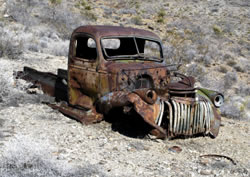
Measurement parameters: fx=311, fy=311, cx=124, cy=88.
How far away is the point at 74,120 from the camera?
5949 millimetres

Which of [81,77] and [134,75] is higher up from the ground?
[134,75]

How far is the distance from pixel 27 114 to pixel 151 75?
2548 millimetres

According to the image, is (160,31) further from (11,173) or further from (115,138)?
(11,173)

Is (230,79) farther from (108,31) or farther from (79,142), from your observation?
(79,142)

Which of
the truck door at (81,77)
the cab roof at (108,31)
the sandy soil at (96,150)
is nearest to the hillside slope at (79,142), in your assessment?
the sandy soil at (96,150)

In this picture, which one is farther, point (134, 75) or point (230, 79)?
point (230, 79)

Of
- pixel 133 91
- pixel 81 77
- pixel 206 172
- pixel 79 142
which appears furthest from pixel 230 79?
pixel 79 142

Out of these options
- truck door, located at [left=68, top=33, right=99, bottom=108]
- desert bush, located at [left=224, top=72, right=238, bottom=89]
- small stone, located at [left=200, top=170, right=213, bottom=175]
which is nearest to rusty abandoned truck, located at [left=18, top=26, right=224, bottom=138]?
truck door, located at [left=68, top=33, right=99, bottom=108]

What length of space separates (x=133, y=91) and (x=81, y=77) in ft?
4.37

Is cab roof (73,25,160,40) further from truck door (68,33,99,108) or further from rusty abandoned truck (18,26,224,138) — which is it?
truck door (68,33,99,108)

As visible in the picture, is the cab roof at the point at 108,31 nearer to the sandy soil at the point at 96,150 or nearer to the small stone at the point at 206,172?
the sandy soil at the point at 96,150

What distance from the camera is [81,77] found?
6094 mm

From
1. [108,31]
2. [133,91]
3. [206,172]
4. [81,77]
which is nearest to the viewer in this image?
[206,172]

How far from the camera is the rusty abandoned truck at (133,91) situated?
5.18 metres
